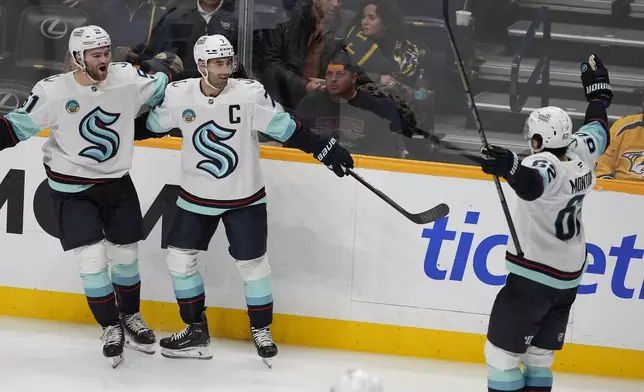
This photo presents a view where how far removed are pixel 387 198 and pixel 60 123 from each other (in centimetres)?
142

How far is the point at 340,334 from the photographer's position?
5.08 meters

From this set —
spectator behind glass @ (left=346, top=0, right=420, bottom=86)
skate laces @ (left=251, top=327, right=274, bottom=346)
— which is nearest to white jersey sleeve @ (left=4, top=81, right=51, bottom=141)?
skate laces @ (left=251, top=327, right=274, bottom=346)

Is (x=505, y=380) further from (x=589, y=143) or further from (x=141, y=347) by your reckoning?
(x=141, y=347)

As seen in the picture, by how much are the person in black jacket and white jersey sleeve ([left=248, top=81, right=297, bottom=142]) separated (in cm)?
47

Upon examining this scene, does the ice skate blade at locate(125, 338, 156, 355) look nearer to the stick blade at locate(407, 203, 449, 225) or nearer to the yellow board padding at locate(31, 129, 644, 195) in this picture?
the yellow board padding at locate(31, 129, 644, 195)

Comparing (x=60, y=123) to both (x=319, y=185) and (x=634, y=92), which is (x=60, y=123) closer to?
(x=319, y=185)

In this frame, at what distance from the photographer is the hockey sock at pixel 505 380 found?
158 inches

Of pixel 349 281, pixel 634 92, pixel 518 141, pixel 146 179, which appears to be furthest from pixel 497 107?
pixel 146 179

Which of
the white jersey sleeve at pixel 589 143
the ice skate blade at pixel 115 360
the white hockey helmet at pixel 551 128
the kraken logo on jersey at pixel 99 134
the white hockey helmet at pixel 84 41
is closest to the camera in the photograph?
the white hockey helmet at pixel 551 128

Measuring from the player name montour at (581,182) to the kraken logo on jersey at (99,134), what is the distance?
195 centimetres

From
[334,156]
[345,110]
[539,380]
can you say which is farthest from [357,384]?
[345,110]

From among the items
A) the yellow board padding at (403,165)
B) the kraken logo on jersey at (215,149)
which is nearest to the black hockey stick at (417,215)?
the yellow board padding at (403,165)

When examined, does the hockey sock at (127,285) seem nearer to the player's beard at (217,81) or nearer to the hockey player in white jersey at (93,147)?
the hockey player in white jersey at (93,147)

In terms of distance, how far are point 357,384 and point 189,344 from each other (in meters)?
2.55
